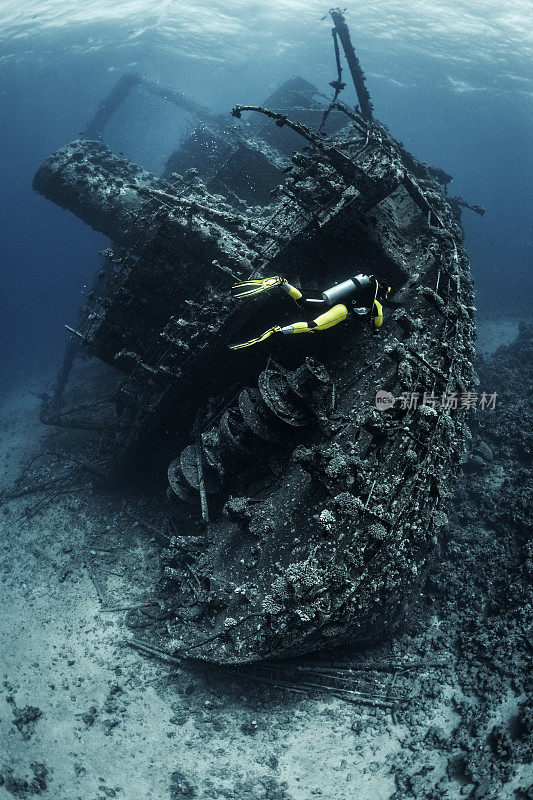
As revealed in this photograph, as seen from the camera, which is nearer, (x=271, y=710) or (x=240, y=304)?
(x=271, y=710)

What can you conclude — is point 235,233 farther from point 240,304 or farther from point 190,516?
point 190,516

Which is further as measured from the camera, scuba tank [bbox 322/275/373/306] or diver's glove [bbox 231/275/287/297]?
diver's glove [bbox 231/275/287/297]

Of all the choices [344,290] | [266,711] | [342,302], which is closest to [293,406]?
[342,302]

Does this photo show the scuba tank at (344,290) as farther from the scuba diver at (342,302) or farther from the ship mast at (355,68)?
the ship mast at (355,68)

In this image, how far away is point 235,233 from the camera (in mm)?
8531

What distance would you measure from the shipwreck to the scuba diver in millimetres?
409

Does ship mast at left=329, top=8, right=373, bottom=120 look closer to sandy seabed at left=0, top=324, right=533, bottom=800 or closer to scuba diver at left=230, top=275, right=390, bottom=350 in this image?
scuba diver at left=230, top=275, right=390, bottom=350

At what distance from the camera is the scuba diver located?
6.14 meters

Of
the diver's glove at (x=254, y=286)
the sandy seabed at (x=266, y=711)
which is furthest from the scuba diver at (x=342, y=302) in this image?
the sandy seabed at (x=266, y=711)

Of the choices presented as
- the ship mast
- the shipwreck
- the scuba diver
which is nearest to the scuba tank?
the scuba diver

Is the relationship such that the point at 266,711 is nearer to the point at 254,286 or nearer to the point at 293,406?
the point at 293,406

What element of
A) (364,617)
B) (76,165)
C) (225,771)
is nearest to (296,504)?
(364,617)

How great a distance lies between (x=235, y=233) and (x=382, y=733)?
999 centimetres

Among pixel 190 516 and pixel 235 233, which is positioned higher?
pixel 235 233
